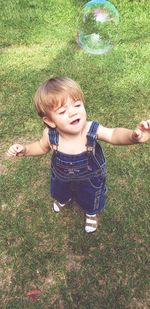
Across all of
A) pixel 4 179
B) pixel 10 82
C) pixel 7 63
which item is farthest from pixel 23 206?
pixel 7 63

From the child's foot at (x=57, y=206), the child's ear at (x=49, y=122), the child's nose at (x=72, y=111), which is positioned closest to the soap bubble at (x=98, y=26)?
the child's foot at (x=57, y=206)

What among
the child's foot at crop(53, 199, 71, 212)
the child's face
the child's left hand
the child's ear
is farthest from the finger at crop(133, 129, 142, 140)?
the child's foot at crop(53, 199, 71, 212)

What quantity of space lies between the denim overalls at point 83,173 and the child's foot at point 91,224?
13cm

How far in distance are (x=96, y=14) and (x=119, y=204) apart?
2.04 meters

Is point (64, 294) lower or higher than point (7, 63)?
lower

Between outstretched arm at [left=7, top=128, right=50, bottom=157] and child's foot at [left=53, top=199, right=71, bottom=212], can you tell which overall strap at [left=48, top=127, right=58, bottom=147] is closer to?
outstretched arm at [left=7, top=128, right=50, bottom=157]

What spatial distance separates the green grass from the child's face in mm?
1172

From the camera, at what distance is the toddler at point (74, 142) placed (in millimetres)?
2838

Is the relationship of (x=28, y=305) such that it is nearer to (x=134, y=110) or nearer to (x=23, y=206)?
(x=23, y=206)

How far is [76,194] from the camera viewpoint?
353cm

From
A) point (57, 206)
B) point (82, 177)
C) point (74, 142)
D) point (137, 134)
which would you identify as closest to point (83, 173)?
point (82, 177)

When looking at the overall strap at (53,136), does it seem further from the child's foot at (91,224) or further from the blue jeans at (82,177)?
the child's foot at (91,224)

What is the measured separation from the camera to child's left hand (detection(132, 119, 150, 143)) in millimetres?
2584

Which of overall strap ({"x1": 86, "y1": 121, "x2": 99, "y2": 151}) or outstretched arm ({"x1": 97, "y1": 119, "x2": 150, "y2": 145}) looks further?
overall strap ({"x1": 86, "y1": 121, "x2": 99, "y2": 151})
